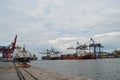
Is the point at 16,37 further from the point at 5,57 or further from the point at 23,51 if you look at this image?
the point at 23,51

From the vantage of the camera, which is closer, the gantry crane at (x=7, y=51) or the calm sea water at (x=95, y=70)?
the calm sea water at (x=95, y=70)

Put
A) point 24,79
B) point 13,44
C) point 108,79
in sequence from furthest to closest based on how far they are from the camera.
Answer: point 13,44, point 108,79, point 24,79

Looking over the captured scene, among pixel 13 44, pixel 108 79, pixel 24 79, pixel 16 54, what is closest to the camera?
pixel 24 79

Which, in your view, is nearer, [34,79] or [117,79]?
[34,79]

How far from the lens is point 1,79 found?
27.3 meters

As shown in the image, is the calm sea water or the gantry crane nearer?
the calm sea water

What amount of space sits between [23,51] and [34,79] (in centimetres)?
15507

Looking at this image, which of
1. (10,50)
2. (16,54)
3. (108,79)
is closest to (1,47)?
(10,50)

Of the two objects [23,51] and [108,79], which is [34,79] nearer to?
[108,79]

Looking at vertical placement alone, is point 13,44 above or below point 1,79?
above

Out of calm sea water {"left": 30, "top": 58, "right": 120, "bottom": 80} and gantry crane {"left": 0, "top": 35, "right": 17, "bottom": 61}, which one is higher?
gantry crane {"left": 0, "top": 35, "right": 17, "bottom": 61}

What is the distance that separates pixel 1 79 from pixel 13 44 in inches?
4826

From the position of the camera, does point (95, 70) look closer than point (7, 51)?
Yes

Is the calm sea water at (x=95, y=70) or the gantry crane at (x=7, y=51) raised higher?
the gantry crane at (x=7, y=51)
